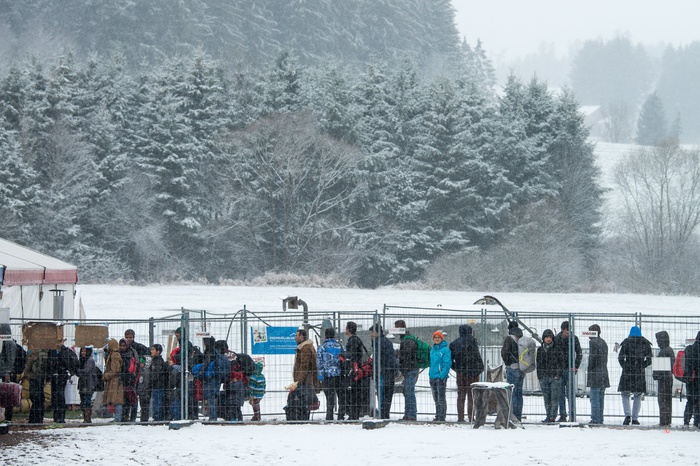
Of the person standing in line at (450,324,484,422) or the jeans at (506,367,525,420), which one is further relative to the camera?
the jeans at (506,367,525,420)

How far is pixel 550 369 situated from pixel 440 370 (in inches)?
63.8

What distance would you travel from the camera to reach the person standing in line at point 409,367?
16.1 metres

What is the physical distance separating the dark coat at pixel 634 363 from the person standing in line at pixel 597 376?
264 mm

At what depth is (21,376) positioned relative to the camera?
1695 centimetres

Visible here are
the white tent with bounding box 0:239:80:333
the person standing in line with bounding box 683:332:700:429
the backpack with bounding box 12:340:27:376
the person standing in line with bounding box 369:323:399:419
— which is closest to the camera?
the person standing in line with bounding box 683:332:700:429

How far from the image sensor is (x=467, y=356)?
15984 millimetres

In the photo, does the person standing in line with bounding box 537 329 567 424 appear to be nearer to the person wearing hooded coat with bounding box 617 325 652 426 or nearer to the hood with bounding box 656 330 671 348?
the person wearing hooded coat with bounding box 617 325 652 426

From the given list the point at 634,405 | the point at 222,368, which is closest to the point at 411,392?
the point at 222,368

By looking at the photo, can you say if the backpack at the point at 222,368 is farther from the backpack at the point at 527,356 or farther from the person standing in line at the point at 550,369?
the person standing in line at the point at 550,369

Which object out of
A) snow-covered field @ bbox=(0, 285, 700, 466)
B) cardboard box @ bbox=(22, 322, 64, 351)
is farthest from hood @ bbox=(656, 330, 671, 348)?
cardboard box @ bbox=(22, 322, 64, 351)

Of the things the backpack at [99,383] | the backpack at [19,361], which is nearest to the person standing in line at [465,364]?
the backpack at [99,383]

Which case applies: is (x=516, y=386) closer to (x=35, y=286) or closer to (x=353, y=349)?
(x=353, y=349)

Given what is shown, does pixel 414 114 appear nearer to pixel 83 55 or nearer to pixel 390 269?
pixel 390 269

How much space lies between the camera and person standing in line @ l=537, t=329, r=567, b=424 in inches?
619
